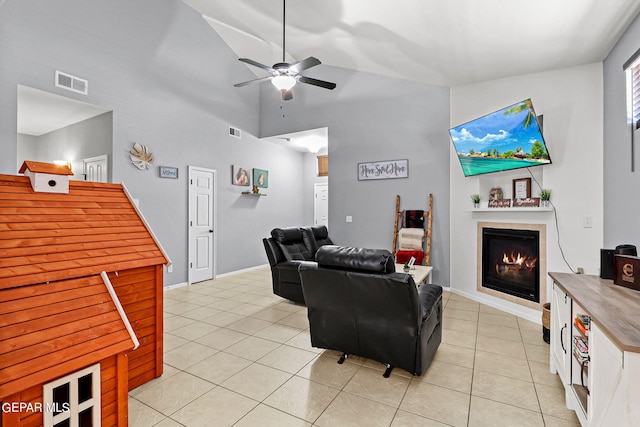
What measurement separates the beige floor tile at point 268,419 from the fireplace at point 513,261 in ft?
10.5

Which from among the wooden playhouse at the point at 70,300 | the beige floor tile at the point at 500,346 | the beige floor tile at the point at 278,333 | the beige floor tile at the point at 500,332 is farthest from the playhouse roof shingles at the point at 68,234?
the beige floor tile at the point at 500,332

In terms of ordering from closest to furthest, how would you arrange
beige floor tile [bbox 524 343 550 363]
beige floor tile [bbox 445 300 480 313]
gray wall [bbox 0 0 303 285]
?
1. beige floor tile [bbox 524 343 550 363]
2. gray wall [bbox 0 0 303 285]
3. beige floor tile [bbox 445 300 480 313]

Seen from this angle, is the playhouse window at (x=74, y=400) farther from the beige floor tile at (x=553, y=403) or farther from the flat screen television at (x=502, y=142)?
the flat screen television at (x=502, y=142)

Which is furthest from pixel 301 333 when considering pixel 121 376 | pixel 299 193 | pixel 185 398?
pixel 299 193

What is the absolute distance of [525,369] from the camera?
2434mm

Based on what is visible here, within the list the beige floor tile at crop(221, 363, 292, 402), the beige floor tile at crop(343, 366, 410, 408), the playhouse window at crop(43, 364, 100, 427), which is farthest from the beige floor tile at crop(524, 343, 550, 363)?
the playhouse window at crop(43, 364, 100, 427)

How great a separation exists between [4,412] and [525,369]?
10.5ft

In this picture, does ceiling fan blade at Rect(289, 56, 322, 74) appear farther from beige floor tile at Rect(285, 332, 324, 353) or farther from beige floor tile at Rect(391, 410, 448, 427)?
beige floor tile at Rect(391, 410, 448, 427)

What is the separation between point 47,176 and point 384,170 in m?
4.55

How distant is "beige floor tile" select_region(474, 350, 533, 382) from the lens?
236 cm

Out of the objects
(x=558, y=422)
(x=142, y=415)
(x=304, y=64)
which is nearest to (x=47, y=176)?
(x=142, y=415)

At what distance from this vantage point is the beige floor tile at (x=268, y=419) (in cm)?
181

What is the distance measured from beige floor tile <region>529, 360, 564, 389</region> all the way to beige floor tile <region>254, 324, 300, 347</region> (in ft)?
6.83

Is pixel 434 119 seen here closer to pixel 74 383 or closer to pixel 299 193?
pixel 299 193
